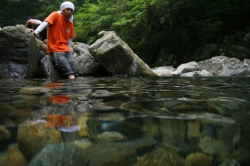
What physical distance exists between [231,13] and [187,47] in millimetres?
2948

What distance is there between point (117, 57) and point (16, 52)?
8.85 ft

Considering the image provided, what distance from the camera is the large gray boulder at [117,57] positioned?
6285 mm

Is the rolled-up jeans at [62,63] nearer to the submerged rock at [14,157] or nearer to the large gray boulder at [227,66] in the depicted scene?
the submerged rock at [14,157]

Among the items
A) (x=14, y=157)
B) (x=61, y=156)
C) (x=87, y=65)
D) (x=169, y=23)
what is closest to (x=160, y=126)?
(x=61, y=156)

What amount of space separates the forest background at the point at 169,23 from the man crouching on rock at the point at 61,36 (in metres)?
5.38

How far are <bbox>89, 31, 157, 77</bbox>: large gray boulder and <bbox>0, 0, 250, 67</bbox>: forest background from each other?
450cm

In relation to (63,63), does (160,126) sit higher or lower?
lower

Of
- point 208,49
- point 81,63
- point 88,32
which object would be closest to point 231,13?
point 208,49

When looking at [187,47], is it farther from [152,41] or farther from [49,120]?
[49,120]

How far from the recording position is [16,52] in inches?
204

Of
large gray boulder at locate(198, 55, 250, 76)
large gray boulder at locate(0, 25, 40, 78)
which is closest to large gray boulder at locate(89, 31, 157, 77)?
large gray boulder at locate(0, 25, 40, 78)

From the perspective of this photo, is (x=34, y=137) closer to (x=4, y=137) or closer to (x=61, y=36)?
(x=4, y=137)

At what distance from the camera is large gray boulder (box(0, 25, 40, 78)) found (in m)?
5.04

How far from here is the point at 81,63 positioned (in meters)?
6.96
